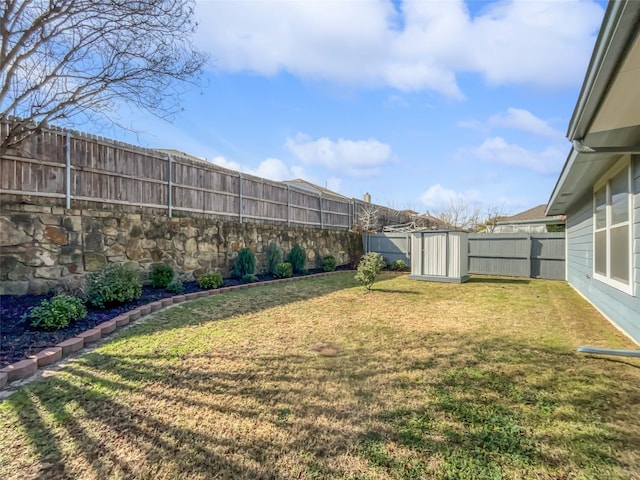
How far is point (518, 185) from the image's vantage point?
17.6 meters

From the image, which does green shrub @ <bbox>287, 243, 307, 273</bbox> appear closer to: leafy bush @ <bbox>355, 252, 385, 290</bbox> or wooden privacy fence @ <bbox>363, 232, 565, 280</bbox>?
leafy bush @ <bbox>355, 252, 385, 290</bbox>

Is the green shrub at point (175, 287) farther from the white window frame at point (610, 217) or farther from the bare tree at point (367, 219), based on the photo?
the bare tree at point (367, 219)

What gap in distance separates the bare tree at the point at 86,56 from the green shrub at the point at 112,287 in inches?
84.0

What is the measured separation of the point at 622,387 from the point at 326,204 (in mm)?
10587

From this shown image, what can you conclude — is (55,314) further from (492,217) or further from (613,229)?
(492,217)

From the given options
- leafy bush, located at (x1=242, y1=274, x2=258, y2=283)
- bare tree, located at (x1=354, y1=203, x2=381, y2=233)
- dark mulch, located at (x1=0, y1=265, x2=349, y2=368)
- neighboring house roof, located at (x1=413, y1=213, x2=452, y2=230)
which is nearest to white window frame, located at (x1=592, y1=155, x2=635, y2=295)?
dark mulch, located at (x1=0, y1=265, x2=349, y2=368)

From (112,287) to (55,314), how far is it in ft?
3.55

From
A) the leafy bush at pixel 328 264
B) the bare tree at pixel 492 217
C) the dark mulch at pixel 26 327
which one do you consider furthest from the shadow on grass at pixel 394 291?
the bare tree at pixel 492 217

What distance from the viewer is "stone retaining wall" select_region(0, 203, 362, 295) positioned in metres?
4.62

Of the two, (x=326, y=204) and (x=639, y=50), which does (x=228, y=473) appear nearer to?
(x=639, y=50)

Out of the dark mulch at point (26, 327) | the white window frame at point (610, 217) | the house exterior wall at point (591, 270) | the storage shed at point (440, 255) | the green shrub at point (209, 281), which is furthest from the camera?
the storage shed at point (440, 255)

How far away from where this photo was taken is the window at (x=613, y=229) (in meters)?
4.02

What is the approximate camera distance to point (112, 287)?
4.82 m

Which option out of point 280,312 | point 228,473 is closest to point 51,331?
point 280,312
